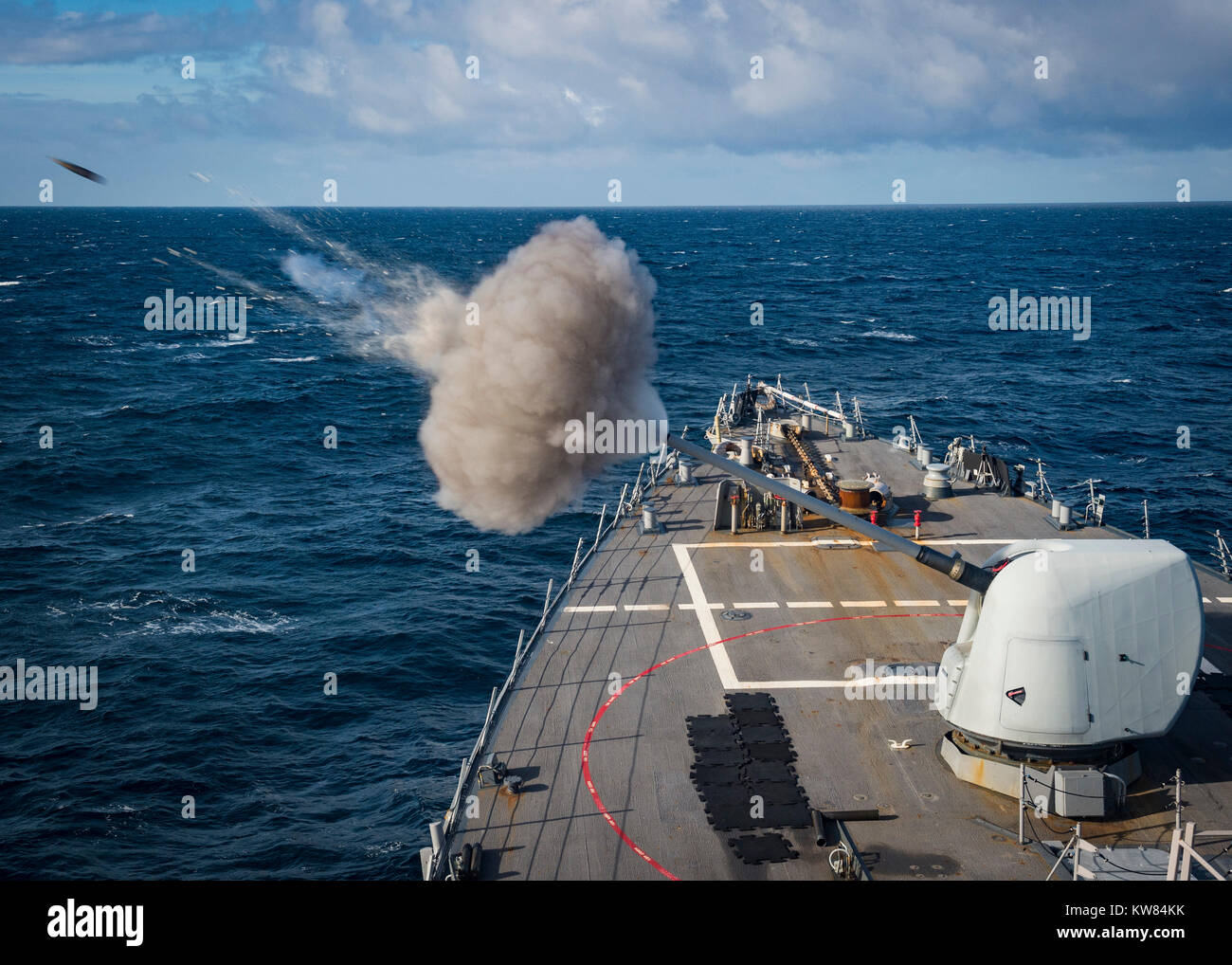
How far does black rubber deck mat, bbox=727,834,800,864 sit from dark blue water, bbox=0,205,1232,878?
12.4m

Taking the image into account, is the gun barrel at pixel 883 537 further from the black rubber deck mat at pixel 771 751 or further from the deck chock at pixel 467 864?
the deck chock at pixel 467 864

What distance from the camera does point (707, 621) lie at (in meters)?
26.0

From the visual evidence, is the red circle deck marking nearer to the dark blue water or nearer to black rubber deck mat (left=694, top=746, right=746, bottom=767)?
black rubber deck mat (left=694, top=746, right=746, bottom=767)

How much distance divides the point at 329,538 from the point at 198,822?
75.1 feet

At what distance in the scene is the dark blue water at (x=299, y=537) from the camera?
29.4m

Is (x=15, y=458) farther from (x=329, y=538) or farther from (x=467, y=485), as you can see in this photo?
(x=467, y=485)

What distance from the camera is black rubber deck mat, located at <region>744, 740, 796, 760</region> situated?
19.6 meters

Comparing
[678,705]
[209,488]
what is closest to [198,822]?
[678,705]

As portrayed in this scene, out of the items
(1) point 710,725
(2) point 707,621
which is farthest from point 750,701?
(2) point 707,621

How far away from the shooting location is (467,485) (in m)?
14.8

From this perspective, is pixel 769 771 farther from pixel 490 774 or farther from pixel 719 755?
pixel 490 774

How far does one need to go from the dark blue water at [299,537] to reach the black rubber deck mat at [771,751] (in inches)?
442

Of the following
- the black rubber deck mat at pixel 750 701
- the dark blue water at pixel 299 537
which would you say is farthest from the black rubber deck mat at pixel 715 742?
the dark blue water at pixel 299 537

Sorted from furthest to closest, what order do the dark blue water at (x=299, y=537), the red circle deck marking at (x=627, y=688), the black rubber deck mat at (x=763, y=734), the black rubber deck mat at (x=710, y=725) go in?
the dark blue water at (x=299, y=537)
the black rubber deck mat at (x=710, y=725)
the black rubber deck mat at (x=763, y=734)
the red circle deck marking at (x=627, y=688)
